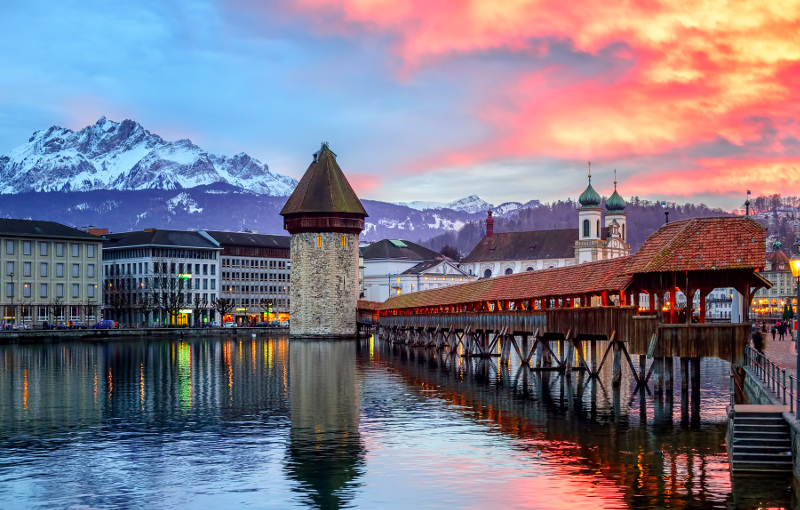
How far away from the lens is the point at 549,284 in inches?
2143

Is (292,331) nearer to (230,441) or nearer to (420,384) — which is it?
(420,384)

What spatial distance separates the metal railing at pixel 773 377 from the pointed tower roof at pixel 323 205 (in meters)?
78.5

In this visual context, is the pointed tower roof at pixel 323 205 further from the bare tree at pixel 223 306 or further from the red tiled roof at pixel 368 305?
the bare tree at pixel 223 306

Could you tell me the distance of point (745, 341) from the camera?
36.1 metres

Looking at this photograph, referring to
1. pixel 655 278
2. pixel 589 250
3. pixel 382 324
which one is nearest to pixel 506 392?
pixel 655 278

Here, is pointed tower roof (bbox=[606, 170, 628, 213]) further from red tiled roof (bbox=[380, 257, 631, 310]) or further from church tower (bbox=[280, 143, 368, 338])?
red tiled roof (bbox=[380, 257, 631, 310])

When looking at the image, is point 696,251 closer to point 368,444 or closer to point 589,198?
point 368,444

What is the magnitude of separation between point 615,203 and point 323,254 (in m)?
93.9

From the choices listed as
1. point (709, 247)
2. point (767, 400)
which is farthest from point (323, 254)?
point (767, 400)

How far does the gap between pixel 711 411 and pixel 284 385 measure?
21326 millimetres

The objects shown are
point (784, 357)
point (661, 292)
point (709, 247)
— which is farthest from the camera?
point (784, 357)

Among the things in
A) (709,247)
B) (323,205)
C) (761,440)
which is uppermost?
(323,205)

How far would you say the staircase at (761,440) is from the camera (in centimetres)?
2458

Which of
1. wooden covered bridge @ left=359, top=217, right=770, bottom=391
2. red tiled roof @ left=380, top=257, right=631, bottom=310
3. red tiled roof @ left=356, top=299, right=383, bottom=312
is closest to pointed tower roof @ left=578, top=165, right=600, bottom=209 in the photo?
red tiled roof @ left=356, top=299, right=383, bottom=312
